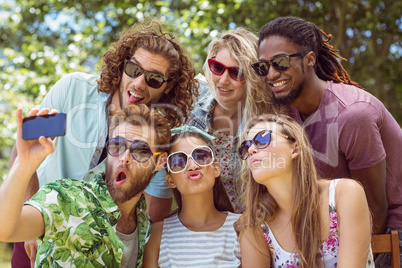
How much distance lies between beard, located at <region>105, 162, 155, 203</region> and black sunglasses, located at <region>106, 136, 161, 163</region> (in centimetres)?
9

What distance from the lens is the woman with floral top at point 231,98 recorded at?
4.43m

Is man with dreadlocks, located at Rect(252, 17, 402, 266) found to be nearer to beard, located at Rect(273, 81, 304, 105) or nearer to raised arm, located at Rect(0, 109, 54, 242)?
beard, located at Rect(273, 81, 304, 105)

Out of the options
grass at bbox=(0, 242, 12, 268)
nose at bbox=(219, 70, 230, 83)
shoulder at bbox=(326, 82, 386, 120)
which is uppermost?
nose at bbox=(219, 70, 230, 83)

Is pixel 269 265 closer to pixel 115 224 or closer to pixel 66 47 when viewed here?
pixel 115 224

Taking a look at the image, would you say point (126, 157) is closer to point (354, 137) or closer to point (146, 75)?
point (146, 75)

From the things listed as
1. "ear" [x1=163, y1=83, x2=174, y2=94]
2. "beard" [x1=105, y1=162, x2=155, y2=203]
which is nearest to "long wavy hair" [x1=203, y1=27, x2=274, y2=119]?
"ear" [x1=163, y1=83, x2=174, y2=94]

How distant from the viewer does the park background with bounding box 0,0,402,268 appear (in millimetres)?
7621

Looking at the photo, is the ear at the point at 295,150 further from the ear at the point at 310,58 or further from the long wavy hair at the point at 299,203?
the ear at the point at 310,58

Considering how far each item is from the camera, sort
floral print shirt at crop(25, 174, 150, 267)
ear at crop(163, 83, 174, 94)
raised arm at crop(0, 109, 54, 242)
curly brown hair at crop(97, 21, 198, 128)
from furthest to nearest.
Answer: ear at crop(163, 83, 174, 94), curly brown hair at crop(97, 21, 198, 128), floral print shirt at crop(25, 174, 150, 267), raised arm at crop(0, 109, 54, 242)

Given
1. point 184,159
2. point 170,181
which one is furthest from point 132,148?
point 170,181

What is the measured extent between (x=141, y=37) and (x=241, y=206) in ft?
5.79

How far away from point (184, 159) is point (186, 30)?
4.11m

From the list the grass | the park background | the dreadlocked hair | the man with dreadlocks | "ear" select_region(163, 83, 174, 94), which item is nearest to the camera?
the man with dreadlocks

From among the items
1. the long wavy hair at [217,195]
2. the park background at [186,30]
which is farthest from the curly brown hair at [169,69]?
the park background at [186,30]
